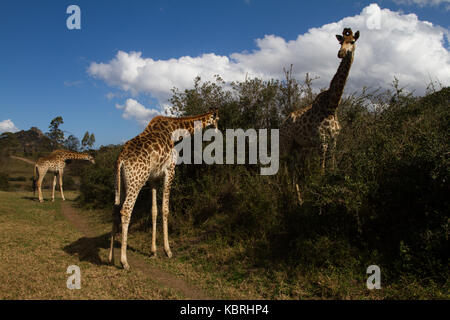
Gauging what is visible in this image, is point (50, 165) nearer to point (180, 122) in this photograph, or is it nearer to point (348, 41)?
point (180, 122)

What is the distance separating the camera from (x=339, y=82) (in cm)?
680

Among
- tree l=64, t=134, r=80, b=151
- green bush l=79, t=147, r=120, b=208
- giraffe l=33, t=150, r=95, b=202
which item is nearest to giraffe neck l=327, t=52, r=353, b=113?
green bush l=79, t=147, r=120, b=208

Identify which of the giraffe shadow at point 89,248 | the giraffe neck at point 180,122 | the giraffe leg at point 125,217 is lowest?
the giraffe shadow at point 89,248

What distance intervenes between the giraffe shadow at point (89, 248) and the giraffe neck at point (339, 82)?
6.02 m

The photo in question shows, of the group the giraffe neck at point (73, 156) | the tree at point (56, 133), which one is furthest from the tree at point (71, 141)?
the giraffe neck at point (73, 156)

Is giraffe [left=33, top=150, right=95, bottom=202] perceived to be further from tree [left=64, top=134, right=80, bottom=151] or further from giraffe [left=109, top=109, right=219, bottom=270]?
tree [left=64, top=134, right=80, bottom=151]

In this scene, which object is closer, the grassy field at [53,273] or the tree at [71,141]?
the grassy field at [53,273]

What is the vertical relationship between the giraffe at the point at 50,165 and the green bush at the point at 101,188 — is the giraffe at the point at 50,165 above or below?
above

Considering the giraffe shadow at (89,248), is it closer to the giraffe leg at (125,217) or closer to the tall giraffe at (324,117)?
the giraffe leg at (125,217)

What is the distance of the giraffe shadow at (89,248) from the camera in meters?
6.70

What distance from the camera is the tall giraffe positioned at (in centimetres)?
654

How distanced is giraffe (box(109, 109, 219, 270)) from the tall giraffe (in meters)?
2.22

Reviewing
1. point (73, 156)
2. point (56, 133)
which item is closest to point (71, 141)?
point (56, 133)

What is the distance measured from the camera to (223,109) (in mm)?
10328
